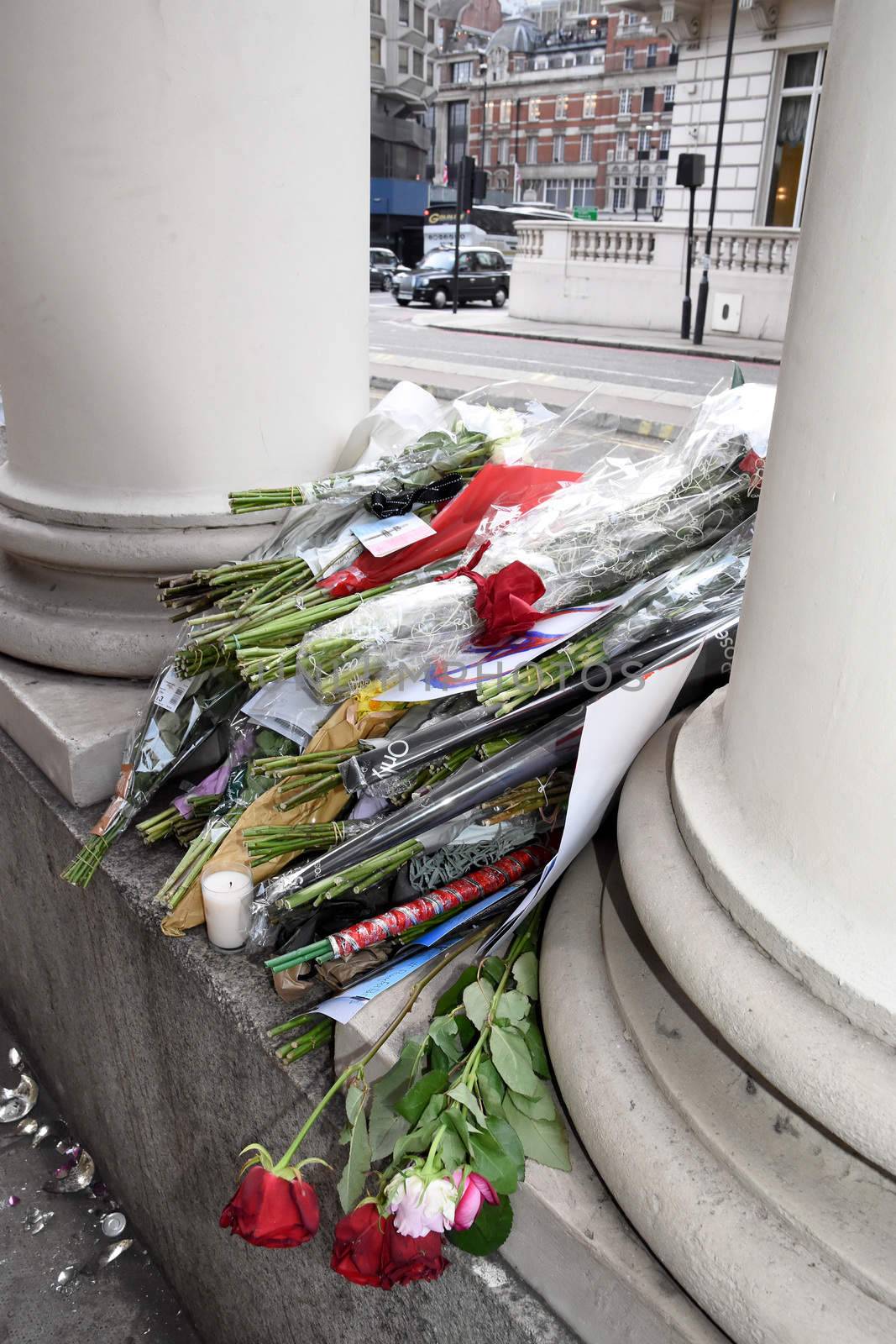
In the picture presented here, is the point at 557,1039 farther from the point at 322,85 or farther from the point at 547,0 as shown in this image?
the point at 547,0

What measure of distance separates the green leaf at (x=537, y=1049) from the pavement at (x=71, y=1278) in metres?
1.34

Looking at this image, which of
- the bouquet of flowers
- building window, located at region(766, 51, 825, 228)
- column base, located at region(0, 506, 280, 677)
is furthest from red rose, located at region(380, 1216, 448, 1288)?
building window, located at region(766, 51, 825, 228)

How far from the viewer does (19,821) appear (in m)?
2.78

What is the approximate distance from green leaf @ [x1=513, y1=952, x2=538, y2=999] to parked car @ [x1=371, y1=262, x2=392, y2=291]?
3427cm

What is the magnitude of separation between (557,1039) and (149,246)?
207 centimetres

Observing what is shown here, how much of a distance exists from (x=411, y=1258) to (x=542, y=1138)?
0.25 m

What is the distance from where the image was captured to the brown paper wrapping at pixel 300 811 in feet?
6.66

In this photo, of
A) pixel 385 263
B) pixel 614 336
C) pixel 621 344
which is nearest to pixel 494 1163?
pixel 621 344

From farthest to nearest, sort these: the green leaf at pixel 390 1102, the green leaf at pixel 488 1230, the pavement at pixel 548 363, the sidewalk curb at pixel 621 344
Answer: the sidewalk curb at pixel 621 344, the pavement at pixel 548 363, the green leaf at pixel 390 1102, the green leaf at pixel 488 1230

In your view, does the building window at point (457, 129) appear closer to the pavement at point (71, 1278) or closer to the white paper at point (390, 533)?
the white paper at point (390, 533)

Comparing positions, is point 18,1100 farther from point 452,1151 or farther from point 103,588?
point 452,1151

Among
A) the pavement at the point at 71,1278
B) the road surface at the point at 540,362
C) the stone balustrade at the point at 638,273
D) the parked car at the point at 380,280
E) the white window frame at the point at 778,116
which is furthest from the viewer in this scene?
the parked car at the point at 380,280

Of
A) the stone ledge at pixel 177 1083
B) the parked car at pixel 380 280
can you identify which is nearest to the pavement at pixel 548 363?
the stone ledge at pixel 177 1083

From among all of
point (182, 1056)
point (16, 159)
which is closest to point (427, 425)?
point (16, 159)
